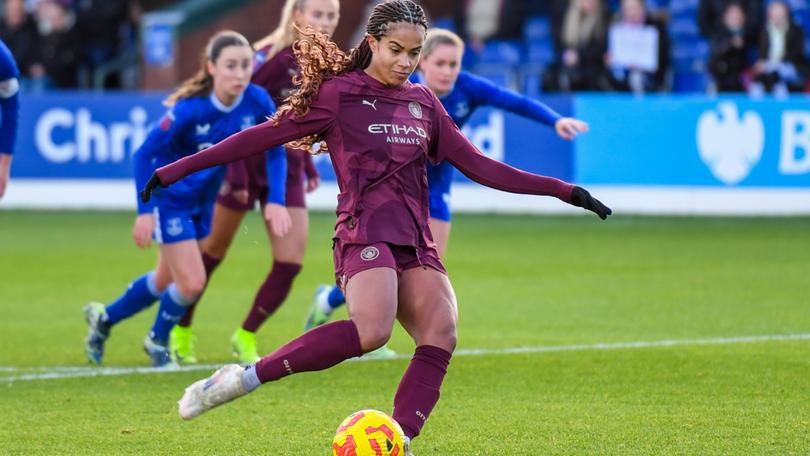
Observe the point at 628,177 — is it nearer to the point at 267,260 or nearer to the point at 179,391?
the point at 267,260

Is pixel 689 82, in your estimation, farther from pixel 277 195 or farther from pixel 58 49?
pixel 277 195

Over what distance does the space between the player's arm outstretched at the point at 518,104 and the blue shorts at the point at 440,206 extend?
61 centimetres

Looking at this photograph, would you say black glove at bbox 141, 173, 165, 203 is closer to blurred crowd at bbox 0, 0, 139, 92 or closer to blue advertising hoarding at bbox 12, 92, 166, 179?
blue advertising hoarding at bbox 12, 92, 166, 179

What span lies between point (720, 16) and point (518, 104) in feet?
37.9

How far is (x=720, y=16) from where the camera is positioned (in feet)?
62.9

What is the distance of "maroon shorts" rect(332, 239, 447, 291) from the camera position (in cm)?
549

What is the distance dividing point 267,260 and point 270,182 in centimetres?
639

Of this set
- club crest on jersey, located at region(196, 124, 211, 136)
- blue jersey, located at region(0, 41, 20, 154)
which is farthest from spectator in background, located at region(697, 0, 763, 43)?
blue jersey, located at region(0, 41, 20, 154)

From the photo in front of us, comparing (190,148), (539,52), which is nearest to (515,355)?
(190,148)

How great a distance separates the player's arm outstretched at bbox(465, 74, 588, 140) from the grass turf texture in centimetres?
132

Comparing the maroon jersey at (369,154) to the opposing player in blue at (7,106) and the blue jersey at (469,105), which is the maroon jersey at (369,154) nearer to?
the blue jersey at (469,105)

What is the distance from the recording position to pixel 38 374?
804 centimetres

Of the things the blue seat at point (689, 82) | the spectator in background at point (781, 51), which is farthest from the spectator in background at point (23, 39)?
the spectator in background at point (781, 51)

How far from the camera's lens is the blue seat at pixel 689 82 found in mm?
19766
